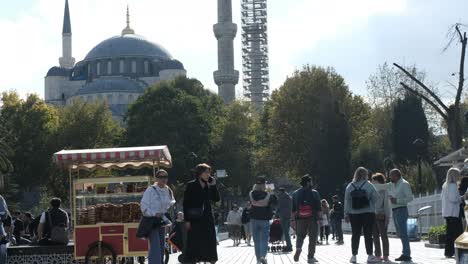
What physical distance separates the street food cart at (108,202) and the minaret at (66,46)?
6620 inches

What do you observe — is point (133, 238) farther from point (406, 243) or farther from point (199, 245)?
point (406, 243)

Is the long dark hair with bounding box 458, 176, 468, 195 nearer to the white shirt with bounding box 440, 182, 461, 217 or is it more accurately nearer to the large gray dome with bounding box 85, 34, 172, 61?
the white shirt with bounding box 440, 182, 461, 217

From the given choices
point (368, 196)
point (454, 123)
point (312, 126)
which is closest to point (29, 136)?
point (312, 126)

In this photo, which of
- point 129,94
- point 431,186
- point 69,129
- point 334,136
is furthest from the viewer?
point 129,94

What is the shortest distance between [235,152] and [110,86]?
72.2 meters

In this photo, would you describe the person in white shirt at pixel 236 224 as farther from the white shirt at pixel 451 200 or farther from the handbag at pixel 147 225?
the handbag at pixel 147 225

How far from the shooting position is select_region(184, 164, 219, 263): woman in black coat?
1552cm

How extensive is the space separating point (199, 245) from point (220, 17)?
119510 millimetres

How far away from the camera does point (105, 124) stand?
83.0 metres

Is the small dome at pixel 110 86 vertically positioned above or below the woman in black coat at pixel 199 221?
above

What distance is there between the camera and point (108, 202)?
67.3 ft

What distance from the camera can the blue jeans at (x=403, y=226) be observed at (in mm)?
18734

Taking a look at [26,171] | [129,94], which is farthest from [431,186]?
[129,94]

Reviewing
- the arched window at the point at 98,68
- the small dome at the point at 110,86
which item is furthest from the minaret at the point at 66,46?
the small dome at the point at 110,86
